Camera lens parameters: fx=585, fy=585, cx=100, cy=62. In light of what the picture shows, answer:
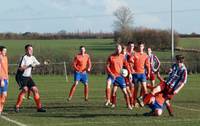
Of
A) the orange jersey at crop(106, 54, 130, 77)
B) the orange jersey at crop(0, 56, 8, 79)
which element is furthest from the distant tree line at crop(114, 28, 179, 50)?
the orange jersey at crop(0, 56, 8, 79)

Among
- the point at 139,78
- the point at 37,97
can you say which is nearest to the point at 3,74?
the point at 37,97

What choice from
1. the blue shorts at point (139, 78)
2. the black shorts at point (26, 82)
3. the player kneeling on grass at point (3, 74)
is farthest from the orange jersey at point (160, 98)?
the player kneeling on grass at point (3, 74)

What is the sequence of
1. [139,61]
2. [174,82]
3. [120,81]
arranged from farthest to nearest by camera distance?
[139,61] → [120,81] → [174,82]

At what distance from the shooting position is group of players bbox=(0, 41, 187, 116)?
655 inches

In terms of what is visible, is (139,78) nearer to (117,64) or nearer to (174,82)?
(117,64)

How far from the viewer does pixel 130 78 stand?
752 inches

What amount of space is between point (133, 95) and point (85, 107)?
167cm

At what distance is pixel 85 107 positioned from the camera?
64.2 ft

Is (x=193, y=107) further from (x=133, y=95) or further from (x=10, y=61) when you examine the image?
(x=10, y=61)

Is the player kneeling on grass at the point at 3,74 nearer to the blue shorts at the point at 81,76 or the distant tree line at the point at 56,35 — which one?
the blue shorts at the point at 81,76

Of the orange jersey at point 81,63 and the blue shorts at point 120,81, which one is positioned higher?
the orange jersey at point 81,63

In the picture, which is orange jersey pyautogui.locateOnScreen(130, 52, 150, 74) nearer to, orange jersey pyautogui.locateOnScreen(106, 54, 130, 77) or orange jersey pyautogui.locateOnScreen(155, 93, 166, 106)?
orange jersey pyautogui.locateOnScreen(106, 54, 130, 77)

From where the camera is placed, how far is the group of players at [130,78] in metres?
16.6

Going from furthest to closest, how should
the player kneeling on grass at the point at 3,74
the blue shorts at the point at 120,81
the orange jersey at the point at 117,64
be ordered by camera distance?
1. the orange jersey at the point at 117,64
2. the blue shorts at the point at 120,81
3. the player kneeling on grass at the point at 3,74
